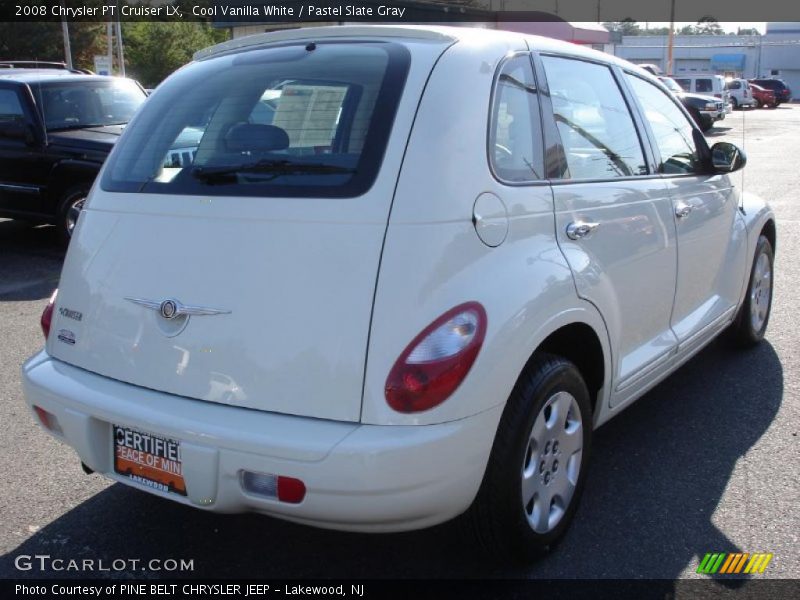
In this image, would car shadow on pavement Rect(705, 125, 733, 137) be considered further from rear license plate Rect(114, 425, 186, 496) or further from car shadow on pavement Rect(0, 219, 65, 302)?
rear license plate Rect(114, 425, 186, 496)

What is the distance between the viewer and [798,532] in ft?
10.8

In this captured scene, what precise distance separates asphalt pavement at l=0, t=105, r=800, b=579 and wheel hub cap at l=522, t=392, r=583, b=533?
0.19 meters


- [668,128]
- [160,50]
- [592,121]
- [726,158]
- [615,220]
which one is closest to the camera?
[615,220]

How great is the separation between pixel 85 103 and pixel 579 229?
7.70 metres

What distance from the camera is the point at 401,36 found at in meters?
3.05

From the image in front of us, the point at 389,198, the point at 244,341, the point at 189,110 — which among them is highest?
the point at 189,110

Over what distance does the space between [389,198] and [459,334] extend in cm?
46

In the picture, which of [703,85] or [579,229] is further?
[703,85]

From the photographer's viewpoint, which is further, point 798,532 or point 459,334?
point 798,532

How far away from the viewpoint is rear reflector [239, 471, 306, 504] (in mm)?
2507

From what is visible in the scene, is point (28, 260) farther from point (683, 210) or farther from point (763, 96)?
point (763, 96)

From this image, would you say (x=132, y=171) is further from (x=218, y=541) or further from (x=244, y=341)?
(x=218, y=541)

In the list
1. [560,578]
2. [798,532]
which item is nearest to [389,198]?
[560,578]

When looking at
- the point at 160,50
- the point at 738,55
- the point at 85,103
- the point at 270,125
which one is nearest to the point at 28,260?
the point at 85,103
